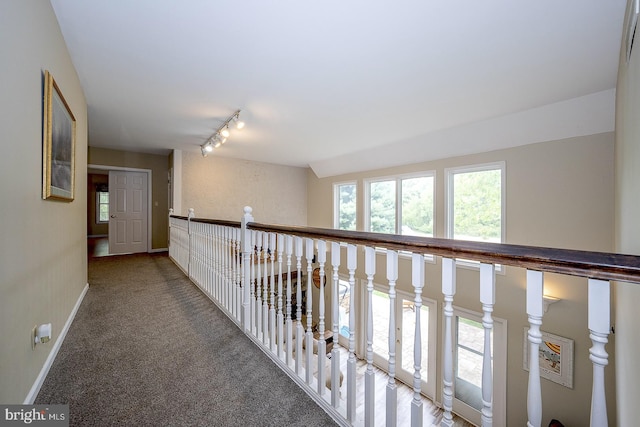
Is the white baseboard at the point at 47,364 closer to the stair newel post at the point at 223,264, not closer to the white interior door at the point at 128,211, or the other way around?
the stair newel post at the point at 223,264

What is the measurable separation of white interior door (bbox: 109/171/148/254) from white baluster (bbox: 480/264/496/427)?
6.61 metres

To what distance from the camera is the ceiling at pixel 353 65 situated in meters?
1.73

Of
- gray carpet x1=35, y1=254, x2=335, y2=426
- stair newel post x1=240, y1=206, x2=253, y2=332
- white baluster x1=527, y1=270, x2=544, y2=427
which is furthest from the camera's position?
stair newel post x1=240, y1=206, x2=253, y2=332

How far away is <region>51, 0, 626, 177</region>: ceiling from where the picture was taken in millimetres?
1727

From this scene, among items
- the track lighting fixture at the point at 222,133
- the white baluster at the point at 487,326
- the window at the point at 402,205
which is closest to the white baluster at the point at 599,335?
the white baluster at the point at 487,326

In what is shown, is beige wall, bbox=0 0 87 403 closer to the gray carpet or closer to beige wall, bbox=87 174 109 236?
the gray carpet

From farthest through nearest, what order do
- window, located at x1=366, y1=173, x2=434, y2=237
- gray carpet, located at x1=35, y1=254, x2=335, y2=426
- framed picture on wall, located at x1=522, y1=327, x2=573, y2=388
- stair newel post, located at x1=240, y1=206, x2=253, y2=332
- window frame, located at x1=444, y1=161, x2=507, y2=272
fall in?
window, located at x1=366, y1=173, x2=434, y2=237 → window frame, located at x1=444, y1=161, x2=507, y2=272 → framed picture on wall, located at x1=522, y1=327, x2=573, y2=388 → stair newel post, located at x1=240, y1=206, x2=253, y2=332 → gray carpet, located at x1=35, y1=254, x2=335, y2=426

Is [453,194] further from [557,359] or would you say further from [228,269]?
[228,269]

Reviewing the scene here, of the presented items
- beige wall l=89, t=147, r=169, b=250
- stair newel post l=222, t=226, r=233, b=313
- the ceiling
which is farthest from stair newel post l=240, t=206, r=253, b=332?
beige wall l=89, t=147, r=169, b=250

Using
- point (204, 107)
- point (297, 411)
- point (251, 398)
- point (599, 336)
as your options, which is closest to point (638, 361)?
point (599, 336)

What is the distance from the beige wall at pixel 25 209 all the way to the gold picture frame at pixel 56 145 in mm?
54

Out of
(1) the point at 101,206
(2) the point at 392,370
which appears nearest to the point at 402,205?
(2) the point at 392,370

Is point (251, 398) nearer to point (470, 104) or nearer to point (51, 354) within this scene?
point (51, 354)

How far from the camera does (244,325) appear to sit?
6.70ft
